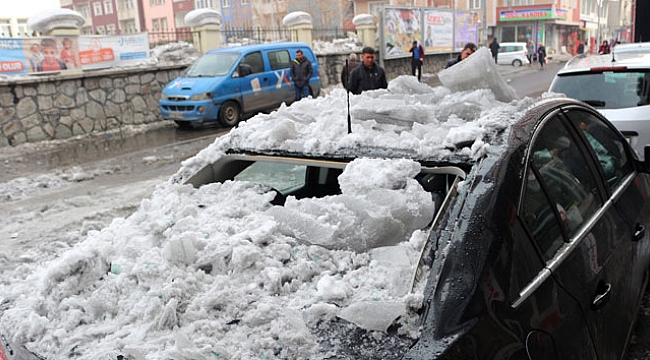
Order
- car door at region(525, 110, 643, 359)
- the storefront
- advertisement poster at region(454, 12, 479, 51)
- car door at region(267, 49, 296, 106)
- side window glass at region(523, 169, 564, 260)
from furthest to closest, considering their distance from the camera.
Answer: the storefront → advertisement poster at region(454, 12, 479, 51) → car door at region(267, 49, 296, 106) → car door at region(525, 110, 643, 359) → side window glass at region(523, 169, 564, 260)

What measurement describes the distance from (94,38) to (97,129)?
8.00ft

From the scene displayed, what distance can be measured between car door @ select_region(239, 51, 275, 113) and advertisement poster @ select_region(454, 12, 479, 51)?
1846 cm

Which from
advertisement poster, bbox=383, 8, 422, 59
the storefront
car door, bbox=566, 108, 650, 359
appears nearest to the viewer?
car door, bbox=566, 108, 650, 359

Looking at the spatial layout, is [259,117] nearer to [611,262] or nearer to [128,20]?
[611,262]

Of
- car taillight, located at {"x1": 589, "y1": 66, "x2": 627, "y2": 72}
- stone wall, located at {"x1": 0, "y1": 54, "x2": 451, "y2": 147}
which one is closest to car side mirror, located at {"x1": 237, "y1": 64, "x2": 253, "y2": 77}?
stone wall, located at {"x1": 0, "y1": 54, "x2": 451, "y2": 147}

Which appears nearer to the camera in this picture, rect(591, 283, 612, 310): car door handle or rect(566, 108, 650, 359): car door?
rect(591, 283, 612, 310): car door handle

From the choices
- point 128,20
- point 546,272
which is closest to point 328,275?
point 546,272

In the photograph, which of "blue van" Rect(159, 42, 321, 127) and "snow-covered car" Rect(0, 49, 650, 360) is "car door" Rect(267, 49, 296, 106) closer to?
"blue van" Rect(159, 42, 321, 127)

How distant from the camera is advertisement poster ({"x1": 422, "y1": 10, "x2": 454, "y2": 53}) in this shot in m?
27.5

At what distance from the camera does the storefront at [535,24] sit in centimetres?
5178

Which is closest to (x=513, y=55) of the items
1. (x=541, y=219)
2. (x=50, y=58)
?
(x=50, y=58)

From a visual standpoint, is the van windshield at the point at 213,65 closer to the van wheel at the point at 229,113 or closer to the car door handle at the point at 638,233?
the van wheel at the point at 229,113

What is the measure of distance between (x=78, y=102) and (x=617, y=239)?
13.8m

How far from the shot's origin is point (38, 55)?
43.4 ft
